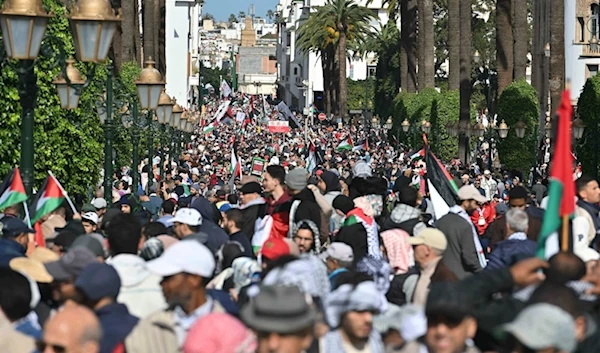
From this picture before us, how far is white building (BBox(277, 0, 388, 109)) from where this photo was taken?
132788 millimetres

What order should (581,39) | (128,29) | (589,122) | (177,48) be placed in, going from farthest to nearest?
1. (177,48)
2. (581,39)
3. (128,29)
4. (589,122)

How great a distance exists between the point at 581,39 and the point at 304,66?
297 feet

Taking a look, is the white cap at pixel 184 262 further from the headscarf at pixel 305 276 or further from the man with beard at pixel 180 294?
the headscarf at pixel 305 276

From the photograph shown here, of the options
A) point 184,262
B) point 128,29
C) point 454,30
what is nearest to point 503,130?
point 454,30

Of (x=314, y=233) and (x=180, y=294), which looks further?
(x=314, y=233)

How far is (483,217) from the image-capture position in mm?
19078

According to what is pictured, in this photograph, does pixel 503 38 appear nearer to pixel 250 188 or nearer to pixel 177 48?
pixel 250 188

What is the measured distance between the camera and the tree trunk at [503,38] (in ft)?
136

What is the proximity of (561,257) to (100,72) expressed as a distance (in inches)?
918

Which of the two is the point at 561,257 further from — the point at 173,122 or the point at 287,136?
the point at 287,136

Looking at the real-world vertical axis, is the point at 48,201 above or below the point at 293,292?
below

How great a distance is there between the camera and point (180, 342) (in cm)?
709

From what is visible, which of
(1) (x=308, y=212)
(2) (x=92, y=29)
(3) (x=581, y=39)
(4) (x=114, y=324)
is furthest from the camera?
(3) (x=581, y=39)

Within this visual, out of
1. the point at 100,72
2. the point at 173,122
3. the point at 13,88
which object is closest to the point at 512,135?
the point at 173,122
